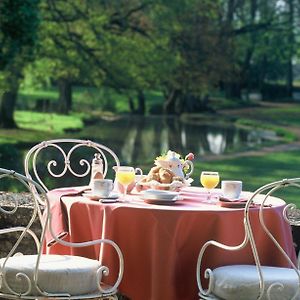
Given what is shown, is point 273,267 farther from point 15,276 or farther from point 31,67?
point 31,67

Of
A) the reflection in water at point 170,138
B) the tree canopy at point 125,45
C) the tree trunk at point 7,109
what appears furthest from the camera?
the tree trunk at point 7,109

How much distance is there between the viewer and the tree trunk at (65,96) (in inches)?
1398

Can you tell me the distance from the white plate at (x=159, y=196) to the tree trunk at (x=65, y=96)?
30709mm

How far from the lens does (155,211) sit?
428 centimetres

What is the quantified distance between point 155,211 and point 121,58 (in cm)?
2267

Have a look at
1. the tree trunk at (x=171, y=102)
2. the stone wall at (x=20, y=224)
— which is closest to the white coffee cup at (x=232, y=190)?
the stone wall at (x=20, y=224)

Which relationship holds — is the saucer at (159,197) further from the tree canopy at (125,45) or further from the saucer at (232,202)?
the tree canopy at (125,45)

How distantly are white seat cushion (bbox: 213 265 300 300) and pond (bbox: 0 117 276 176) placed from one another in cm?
1411

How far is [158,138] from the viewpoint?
26719 millimetres

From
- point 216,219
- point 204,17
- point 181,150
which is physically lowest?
point 181,150

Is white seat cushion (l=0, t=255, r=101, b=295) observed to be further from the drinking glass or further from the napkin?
the drinking glass

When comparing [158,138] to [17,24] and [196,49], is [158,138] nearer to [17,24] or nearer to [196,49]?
[196,49]

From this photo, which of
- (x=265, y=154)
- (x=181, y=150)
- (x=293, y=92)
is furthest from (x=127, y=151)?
(x=293, y=92)

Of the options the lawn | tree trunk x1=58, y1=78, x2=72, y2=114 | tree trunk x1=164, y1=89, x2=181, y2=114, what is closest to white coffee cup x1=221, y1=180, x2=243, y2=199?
the lawn
